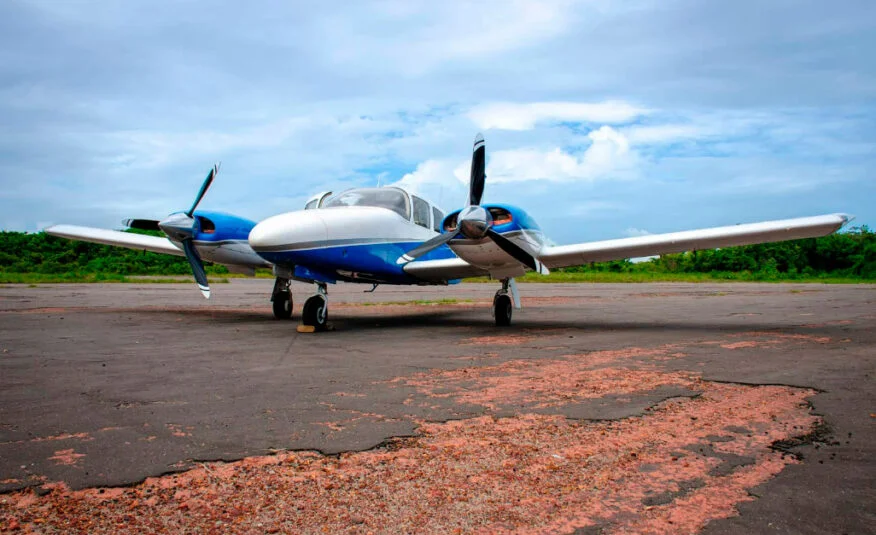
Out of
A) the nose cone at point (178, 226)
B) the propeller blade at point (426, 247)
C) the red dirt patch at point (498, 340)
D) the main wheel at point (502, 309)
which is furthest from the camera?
the nose cone at point (178, 226)

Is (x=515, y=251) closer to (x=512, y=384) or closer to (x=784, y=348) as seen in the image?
(x=784, y=348)

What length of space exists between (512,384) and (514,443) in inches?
78.1

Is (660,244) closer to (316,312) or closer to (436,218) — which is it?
(436,218)

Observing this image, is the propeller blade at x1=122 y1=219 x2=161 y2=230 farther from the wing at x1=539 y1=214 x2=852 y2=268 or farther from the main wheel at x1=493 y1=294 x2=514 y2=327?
the wing at x1=539 y1=214 x2=852 y2=268

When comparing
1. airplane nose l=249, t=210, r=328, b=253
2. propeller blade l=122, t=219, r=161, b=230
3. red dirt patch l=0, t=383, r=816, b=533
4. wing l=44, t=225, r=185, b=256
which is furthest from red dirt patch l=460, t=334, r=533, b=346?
wing l=44, t=225, r=185, b=256

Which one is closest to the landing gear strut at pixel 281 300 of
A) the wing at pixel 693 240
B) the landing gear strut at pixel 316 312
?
the landing gear strut at pixel 316 312

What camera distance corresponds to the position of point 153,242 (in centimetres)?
1675

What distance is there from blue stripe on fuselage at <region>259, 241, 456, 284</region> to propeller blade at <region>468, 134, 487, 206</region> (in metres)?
1.54

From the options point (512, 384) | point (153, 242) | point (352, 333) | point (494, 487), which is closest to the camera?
point (494, 487)

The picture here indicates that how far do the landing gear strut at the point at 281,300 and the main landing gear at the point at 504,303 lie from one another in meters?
4.84

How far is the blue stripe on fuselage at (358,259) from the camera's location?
10.4m

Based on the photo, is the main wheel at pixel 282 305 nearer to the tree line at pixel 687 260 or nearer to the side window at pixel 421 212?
the side window at pixel 421 212

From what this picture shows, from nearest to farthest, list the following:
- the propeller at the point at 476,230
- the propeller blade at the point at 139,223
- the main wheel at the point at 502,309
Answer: the propeller at the point at 476,230 → the main wheel at the point at 502,309 → the propeller blade at the point at 139,223

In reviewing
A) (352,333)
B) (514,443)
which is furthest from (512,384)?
(352,333)
